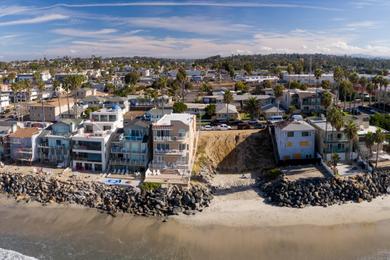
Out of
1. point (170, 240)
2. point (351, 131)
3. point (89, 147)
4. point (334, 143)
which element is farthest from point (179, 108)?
point (170, 240)

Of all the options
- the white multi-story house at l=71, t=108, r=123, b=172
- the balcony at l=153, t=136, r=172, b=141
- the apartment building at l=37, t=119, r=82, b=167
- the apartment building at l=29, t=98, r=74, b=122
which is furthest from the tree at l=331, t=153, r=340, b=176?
the apartment building at l=29, t=98, r=74, b=122

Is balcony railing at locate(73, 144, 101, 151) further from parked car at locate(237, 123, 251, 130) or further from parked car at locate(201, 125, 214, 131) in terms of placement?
parked car at locate(237, 123, 251, 130)

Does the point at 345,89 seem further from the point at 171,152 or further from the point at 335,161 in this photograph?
the point at 171,152

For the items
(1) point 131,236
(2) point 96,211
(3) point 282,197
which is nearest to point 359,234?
(3) point 282,197

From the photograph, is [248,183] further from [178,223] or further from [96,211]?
[96,211]

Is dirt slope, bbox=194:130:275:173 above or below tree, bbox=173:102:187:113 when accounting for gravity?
below

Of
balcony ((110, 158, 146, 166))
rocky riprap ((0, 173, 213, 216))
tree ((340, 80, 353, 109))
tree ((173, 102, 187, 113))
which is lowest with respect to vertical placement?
rocky riprap ((0, 173, 213, 216))
